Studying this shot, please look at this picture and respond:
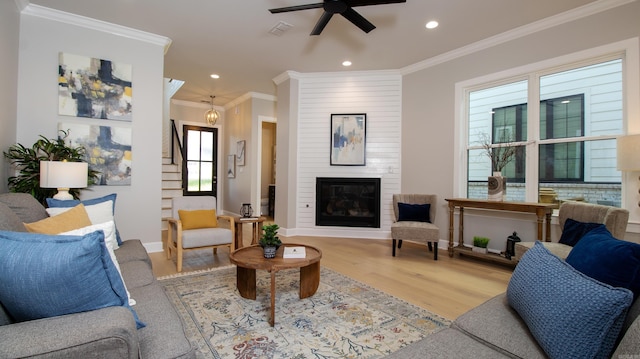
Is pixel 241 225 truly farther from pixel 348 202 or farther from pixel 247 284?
pixel 348 202

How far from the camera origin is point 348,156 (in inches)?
213

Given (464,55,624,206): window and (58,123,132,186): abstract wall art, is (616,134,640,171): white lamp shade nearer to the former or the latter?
(464,55,624,206): window

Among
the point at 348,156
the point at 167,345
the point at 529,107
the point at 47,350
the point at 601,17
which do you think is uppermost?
the point at 601,17

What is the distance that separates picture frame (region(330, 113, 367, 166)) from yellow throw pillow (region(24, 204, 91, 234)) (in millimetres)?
3880

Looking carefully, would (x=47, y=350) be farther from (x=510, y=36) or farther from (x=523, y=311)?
(x=510, y=36)

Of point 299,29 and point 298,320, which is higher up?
point 299,29

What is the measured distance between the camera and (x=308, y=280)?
2.65 meters

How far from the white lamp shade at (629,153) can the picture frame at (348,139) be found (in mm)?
3255

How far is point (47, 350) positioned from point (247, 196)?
6194mm

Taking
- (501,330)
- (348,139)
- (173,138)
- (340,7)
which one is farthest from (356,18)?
(173,138)

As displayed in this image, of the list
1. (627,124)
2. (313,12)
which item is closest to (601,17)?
(627,124)

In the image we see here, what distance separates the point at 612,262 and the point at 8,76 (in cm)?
496

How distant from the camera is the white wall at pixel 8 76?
117 inches

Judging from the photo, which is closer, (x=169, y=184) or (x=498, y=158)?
(x=498, y=158)
